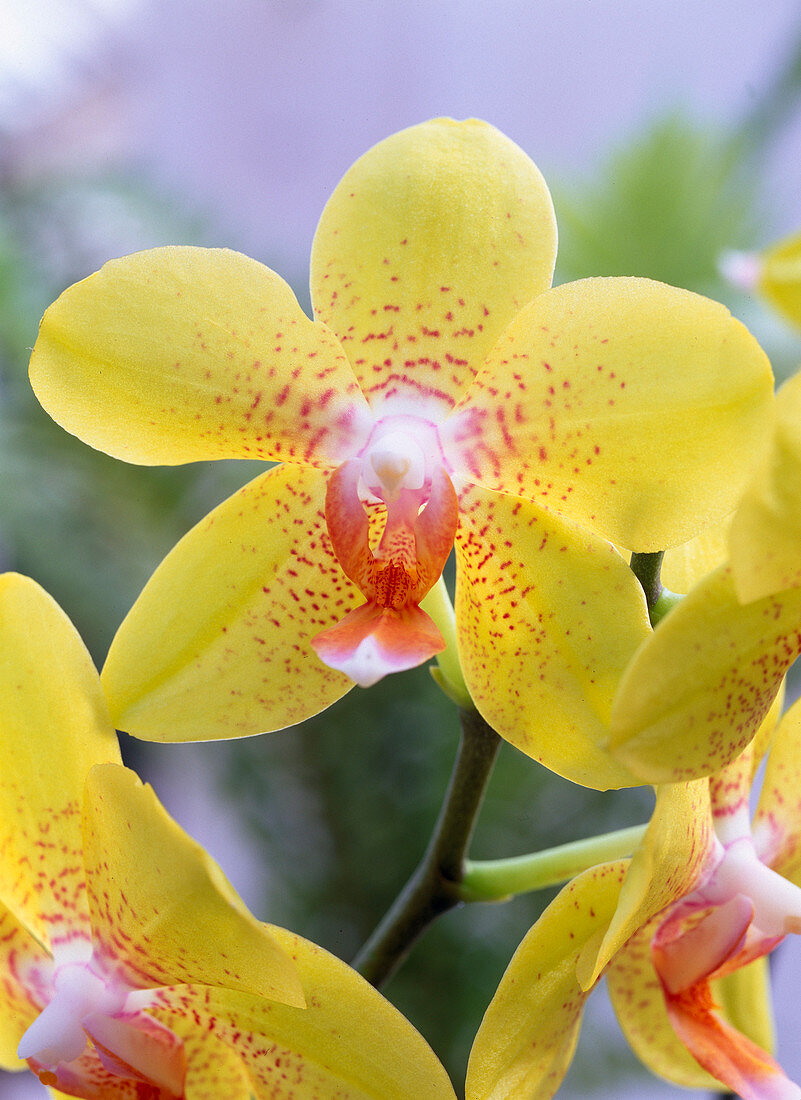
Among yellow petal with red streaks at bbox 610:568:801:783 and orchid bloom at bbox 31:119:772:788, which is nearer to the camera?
yellow petal with red streaks at bbox 610:568:801:783

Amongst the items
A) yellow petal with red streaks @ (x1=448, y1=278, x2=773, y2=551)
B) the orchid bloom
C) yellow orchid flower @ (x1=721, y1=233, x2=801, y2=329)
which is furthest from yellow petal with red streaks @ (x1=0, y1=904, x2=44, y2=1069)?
yellow orchid flower @ (x1=721, y1=233, x2=801, y2=329)

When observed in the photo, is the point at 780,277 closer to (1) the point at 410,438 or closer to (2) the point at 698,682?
(2) the point at 698,682

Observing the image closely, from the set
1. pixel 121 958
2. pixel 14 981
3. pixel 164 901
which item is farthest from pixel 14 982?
pixel 164 901

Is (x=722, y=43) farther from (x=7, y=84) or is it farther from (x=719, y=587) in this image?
(x=719, y=587)

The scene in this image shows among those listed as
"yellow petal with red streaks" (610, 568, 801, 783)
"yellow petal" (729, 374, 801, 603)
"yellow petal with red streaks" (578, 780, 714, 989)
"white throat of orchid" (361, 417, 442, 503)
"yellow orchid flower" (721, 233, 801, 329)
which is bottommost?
"yellow petal with red streaks" (578, 780, 714, 989)

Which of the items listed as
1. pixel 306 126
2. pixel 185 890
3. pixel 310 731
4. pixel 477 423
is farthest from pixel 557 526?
pixel 306 126

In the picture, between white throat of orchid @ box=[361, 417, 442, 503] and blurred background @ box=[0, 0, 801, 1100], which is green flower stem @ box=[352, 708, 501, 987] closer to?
white throat of orchid @ box=[361, 417, 442, 503]
